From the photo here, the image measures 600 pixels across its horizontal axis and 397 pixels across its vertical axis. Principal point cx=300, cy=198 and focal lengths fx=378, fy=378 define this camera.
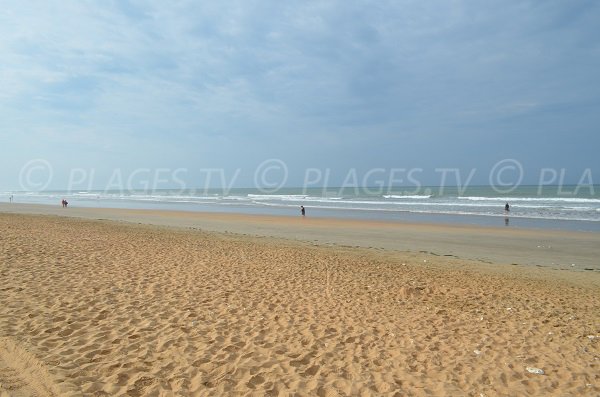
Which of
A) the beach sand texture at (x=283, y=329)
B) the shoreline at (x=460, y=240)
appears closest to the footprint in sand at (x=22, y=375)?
the beach sand texture at (x=283, y=329)

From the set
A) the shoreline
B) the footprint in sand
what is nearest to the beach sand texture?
the footprint in sand

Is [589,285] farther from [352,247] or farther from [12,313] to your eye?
[12,313]

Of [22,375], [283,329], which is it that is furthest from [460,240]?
[22,375]

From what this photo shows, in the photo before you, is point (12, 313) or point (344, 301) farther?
point (344, 301)

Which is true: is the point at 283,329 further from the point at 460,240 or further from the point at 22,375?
the point at 460,240

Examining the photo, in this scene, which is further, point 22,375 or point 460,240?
point 460,240

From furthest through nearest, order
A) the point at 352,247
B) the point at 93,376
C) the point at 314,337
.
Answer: the point at 352,247
the point at 314,337
the point at 93,376

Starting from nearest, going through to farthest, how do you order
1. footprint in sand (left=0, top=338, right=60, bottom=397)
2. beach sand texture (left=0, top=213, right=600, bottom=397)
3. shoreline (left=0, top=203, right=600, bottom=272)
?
footprint in sand (left=0, top=338, right=60, bottom=397), beach sand texture (left=0, top=213, right=600, bottom=397), shoreline (left=0, top=203, right=600, bottom=272)

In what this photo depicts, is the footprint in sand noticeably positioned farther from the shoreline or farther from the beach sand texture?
the shoreline

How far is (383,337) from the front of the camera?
237 inches

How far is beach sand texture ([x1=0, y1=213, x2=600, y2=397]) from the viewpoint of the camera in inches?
176

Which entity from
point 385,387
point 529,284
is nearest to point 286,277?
point 385,387

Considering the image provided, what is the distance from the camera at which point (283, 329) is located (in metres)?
6.18

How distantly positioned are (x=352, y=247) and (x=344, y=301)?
8.66 metres
